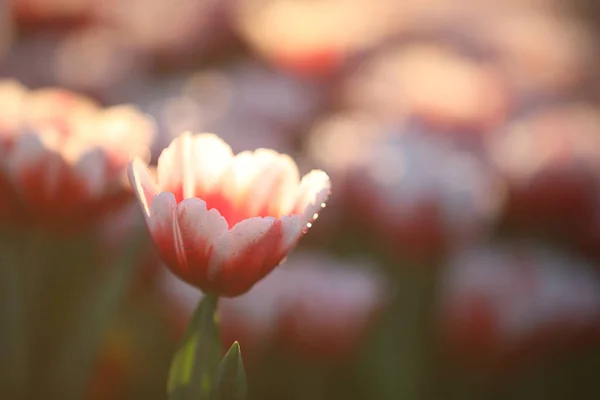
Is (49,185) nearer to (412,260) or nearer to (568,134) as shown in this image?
(412,260)

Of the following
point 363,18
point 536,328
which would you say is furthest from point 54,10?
point 536,328

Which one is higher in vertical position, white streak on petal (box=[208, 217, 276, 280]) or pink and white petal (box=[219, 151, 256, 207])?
pink and white petal (box=[219, 151, 256, 207])

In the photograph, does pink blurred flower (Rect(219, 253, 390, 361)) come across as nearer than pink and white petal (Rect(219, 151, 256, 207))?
No

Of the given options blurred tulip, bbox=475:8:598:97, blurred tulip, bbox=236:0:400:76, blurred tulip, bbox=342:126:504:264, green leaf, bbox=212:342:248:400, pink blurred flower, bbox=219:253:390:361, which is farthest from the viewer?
blurred tulip, bbox=475:8:598:97

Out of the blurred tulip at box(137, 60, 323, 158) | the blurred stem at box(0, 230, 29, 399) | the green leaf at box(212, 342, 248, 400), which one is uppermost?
the blurred tulip at box(137, 60, 323, 158)

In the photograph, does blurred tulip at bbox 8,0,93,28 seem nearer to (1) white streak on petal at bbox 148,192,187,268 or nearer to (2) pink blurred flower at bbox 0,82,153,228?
(2) pink blurred flower at bbox 0,82,153,228

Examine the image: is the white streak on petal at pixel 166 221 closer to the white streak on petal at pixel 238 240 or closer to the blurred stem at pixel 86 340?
the white streak on petal at pixel 238 240

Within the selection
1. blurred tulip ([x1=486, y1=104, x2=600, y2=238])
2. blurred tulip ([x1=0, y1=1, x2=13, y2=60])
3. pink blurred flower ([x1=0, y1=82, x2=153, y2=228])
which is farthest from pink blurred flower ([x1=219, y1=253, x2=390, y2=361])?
blurred tulip ([x1=0, y1=1, x2=13, y2=60])
